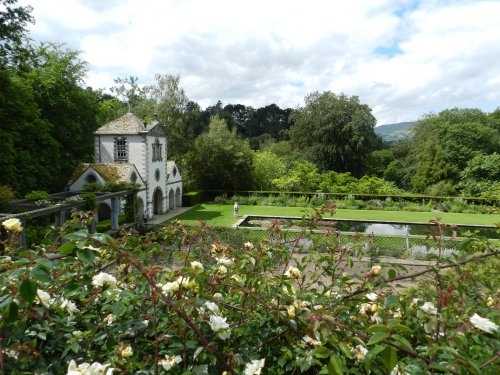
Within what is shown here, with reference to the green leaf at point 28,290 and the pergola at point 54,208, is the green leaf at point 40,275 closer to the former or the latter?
the green leaf at point 28,290

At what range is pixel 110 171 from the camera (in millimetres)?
23172

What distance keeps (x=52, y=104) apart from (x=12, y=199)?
35.0 feet

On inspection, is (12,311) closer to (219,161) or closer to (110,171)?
(110,171)

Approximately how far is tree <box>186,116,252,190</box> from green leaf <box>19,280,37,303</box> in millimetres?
32332

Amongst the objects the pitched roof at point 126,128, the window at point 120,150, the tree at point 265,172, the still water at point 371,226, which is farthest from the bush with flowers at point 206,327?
the tree at point 265,172

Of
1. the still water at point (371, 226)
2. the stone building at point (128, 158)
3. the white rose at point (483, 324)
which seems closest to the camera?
the white rose at point (483, 324)

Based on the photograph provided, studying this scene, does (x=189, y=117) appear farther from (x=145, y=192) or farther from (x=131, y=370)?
(x=131, y=370)

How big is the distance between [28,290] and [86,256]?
0.24 metres

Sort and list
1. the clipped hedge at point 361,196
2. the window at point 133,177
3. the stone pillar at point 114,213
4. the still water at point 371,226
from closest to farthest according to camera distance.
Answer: the stone pillar at point 114,213 → the still water at point 371,226 → the window at point 133,177 → the clipped hedge at point 361,196

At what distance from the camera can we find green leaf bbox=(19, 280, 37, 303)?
1382 millimetres

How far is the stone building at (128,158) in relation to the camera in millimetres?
22906

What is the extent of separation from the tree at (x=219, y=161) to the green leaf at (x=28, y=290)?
3233cm

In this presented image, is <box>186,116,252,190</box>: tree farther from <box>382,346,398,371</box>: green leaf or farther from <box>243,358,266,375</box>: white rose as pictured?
<box>382,346,398,371</box>: green leaf

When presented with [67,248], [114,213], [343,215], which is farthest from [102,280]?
[343,215]
